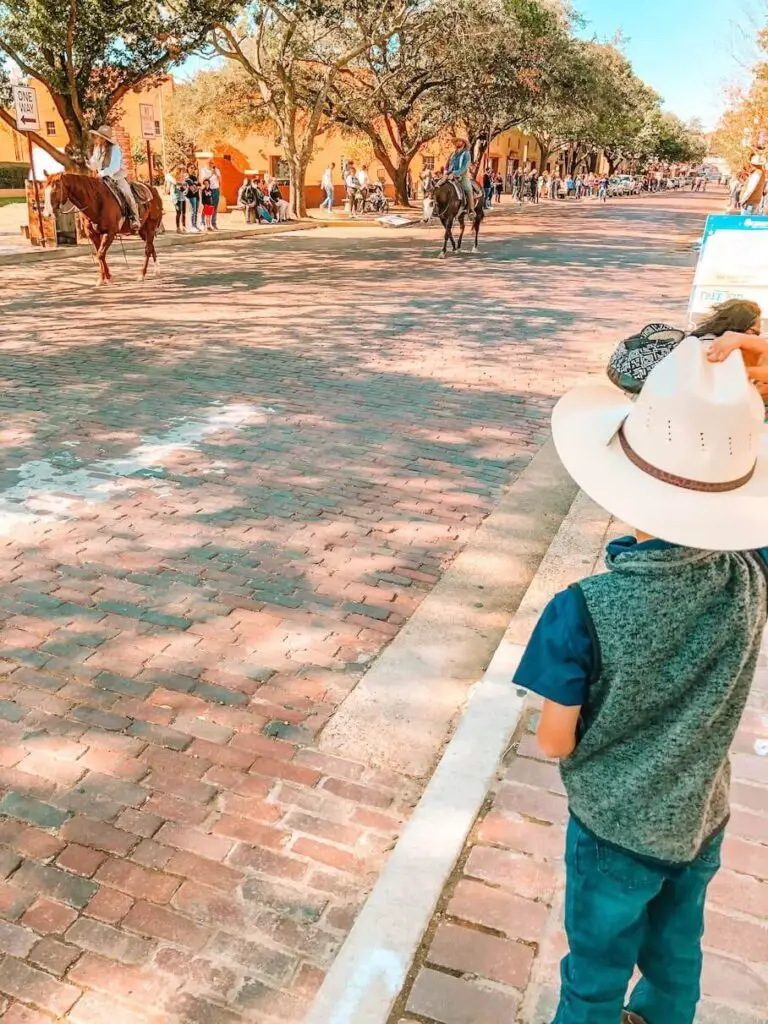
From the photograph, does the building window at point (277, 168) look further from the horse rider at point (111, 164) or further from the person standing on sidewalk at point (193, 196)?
the horse rider at point (111, 164)

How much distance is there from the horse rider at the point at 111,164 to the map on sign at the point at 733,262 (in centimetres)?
1081

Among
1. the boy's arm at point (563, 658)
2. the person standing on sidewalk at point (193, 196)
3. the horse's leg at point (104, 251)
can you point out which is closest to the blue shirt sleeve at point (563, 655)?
the boy's arm at point (563, 658)

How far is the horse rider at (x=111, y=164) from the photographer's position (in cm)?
1599

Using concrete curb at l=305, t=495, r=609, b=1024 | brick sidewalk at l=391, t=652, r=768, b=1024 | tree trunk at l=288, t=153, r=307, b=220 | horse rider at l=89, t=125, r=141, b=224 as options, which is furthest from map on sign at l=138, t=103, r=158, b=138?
brick sidewalk at l=391, t=652, r=768, b=1024

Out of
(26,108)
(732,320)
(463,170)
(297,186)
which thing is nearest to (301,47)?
(297,186)

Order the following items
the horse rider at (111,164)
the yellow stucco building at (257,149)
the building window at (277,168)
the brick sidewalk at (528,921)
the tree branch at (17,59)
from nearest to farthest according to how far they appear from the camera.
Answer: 1. the brick sidewalk at (528,921)
2. the horse rider at (111,164)
3. the tree branch at (17,59)
4. the yellow stucco building at (257,149)
5. the building window at (277,168)

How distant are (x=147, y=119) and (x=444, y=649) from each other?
2165 cm

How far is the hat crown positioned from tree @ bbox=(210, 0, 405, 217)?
2439 cm

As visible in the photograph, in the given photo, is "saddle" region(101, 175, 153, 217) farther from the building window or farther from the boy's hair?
the building window

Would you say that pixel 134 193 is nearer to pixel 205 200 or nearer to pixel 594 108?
pixel 205 200

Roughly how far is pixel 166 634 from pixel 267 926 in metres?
1.95

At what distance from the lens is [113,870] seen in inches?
116

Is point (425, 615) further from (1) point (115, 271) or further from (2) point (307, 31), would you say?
(2) point (307, 31)

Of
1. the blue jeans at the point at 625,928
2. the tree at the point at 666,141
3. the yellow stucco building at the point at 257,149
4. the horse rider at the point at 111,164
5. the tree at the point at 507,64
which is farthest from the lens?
the tree at the point at 666,141
